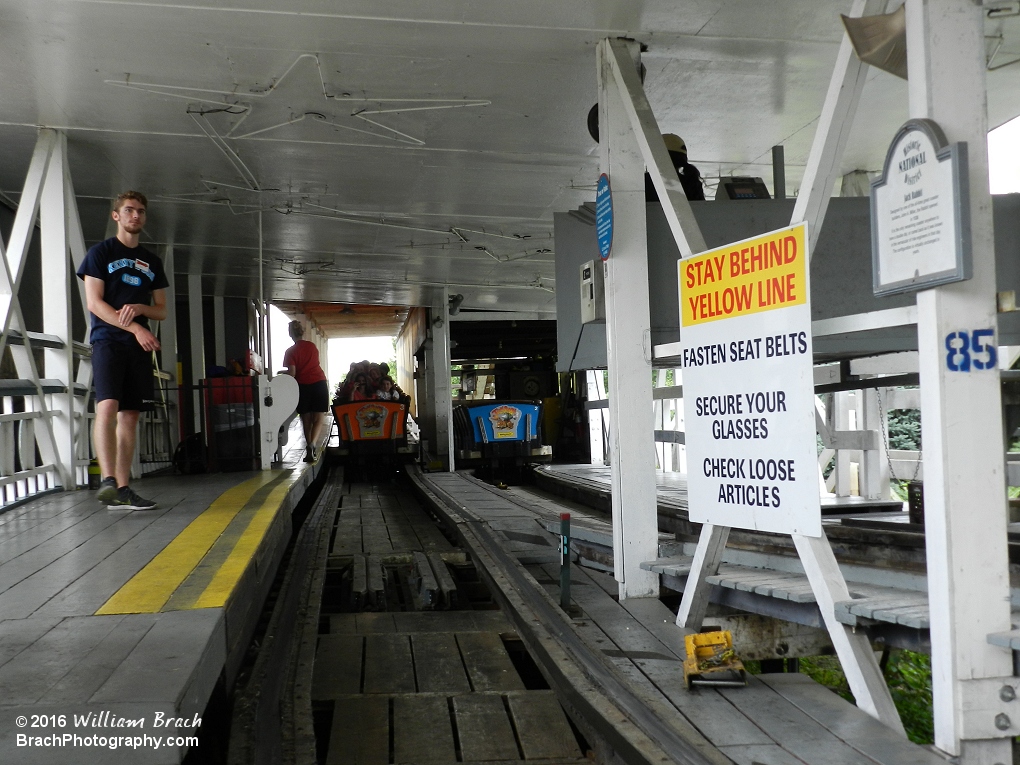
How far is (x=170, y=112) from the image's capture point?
21.9 feet

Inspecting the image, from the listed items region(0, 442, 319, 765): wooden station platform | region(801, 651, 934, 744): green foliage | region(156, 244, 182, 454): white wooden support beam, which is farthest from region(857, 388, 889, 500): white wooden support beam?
region(156, 244, 182, 454): white wooden support beam

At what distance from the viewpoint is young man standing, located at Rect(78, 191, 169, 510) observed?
5.16 m

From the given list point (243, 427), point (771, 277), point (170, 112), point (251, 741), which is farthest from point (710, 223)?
point (243, 427)

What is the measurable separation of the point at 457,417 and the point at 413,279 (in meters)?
2.47

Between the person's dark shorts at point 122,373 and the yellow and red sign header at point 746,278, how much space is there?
323cm

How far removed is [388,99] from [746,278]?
356 cm

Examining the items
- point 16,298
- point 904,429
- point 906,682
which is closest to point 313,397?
point 16,298

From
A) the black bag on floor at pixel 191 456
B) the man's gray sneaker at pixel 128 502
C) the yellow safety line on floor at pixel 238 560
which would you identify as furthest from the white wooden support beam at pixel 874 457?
the black bag on floor at pixel 191 456

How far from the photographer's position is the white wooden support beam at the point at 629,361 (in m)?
4.56

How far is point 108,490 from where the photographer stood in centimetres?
529

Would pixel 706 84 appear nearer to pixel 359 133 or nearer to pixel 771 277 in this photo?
pixel 359 133

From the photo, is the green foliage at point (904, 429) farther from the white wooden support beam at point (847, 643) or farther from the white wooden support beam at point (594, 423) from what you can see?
the white wooden support beam at point (847, 643)

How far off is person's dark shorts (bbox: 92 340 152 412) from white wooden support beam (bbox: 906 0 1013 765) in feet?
14.1

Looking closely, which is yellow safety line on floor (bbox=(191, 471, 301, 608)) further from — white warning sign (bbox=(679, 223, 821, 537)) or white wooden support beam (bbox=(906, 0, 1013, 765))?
white wooden support beam (bbox=(906, 0, 1013, 765))
